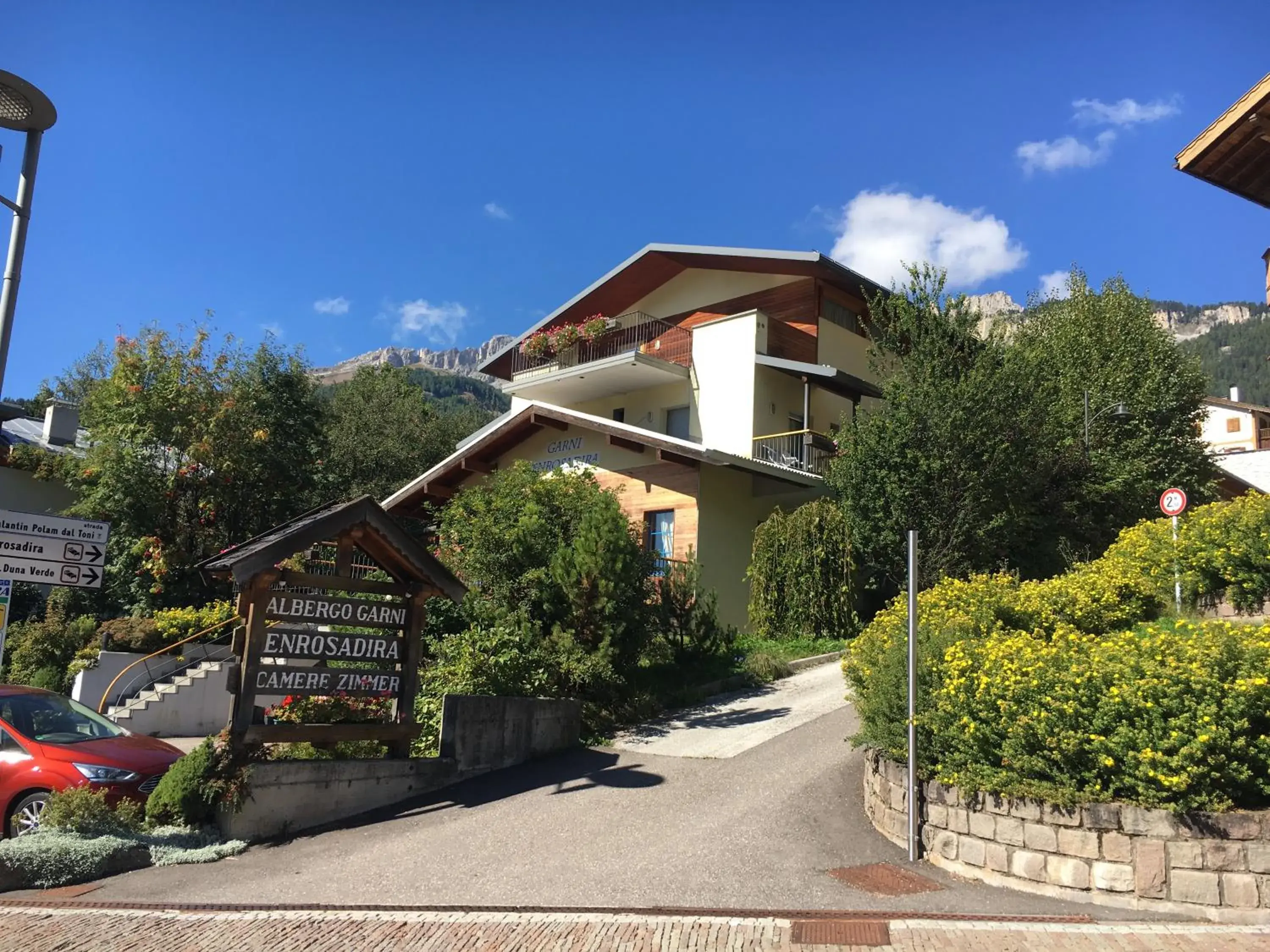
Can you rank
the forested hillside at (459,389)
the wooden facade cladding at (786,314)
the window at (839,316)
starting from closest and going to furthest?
the wooden facade cladding at (786,314) < the window at (839,316) < the forested hillside at (459,389)

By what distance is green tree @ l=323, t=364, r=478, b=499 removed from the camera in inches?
1464

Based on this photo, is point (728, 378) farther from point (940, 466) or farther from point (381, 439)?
point (381, 439)

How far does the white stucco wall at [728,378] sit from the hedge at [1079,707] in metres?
14.1

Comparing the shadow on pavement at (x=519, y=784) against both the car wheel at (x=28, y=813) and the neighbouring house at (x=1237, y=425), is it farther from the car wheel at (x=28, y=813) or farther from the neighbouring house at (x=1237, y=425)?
the neighbouring house at (x=1237, y=425)

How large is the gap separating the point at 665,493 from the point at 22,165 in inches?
598

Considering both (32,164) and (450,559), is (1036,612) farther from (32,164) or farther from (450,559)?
(32,164)

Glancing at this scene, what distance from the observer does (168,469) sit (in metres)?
23.1

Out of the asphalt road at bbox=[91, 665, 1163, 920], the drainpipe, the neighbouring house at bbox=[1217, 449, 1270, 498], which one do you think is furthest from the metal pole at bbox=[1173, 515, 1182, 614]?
the neighbouring house at bbox=[1217, 449, 1270, 498]

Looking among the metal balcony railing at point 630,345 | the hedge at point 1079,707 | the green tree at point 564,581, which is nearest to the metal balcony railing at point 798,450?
the metal balcony railing at point 630,345

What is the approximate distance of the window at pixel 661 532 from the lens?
21.8 metres

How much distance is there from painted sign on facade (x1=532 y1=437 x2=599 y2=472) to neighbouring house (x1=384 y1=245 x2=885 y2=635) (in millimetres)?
50

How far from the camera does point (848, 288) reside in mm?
26172

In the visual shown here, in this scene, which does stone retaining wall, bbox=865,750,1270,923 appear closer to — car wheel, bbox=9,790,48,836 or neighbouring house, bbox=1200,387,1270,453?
car wheel, bbox=9,790,48,836

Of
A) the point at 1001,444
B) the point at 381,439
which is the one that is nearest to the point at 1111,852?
the point at 1001,444
